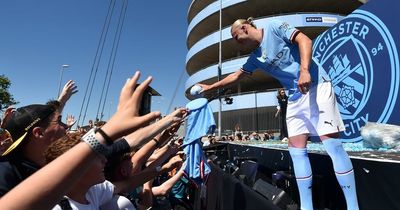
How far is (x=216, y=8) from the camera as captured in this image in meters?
34.0

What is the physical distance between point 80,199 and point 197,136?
6.46 feet

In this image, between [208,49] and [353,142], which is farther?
[208,49]

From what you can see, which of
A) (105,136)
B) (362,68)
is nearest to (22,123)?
(105,136)

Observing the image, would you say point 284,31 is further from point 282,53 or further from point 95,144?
point 95,144

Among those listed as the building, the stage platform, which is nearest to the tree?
the building

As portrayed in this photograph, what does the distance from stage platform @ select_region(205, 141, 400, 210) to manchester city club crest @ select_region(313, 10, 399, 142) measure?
1665 millimetres

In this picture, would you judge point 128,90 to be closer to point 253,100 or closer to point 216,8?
point 253,100

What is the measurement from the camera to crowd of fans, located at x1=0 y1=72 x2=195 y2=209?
2.72 feet

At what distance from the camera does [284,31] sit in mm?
3086

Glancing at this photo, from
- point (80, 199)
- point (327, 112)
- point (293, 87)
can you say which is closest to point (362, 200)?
point (327, 112)

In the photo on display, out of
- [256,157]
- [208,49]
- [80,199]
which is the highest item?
[208,49]

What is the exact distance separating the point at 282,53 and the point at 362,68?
11.0ft

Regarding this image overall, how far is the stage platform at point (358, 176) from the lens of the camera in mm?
2598

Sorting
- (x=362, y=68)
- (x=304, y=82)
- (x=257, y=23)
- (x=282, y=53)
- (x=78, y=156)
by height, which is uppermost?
(x=257, y=23)
